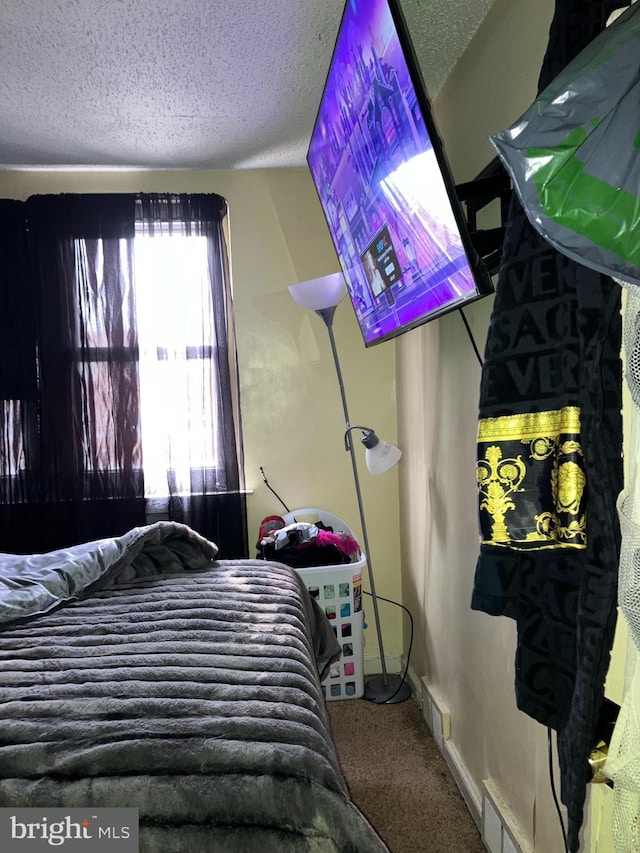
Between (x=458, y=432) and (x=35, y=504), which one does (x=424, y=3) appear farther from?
(x=35, y=504)

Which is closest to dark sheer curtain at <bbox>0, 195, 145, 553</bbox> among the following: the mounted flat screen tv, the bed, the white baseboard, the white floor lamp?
the white floor lamp

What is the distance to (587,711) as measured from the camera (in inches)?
32.3

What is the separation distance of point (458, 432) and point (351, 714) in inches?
51.2

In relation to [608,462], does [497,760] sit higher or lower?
lower

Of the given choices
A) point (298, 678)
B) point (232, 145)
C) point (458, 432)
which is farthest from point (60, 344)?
point (298, 678)

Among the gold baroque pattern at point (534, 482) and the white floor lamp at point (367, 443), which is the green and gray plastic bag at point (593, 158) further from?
the white floor lamp at point (367, 443)

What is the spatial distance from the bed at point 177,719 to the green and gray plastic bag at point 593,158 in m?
0.88

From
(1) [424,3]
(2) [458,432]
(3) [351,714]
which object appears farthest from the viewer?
(3) [351,714]

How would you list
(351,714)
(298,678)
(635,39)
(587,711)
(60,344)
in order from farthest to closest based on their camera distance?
(60,344) → (351,714) → (298,678) → (587,711) → (635,39)

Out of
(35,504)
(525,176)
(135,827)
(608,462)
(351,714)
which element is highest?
(525,176)

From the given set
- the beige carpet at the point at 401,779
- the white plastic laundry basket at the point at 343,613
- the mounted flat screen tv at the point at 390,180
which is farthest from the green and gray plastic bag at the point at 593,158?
the white plastic laundry basket at the point at 343,613

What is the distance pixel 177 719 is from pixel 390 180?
4.21 feet

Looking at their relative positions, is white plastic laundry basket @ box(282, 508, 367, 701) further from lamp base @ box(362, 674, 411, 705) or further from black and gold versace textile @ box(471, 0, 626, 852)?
black and gold versace textile @ box(471, 0, 626, 852)

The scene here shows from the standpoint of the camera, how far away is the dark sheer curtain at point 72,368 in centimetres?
262
